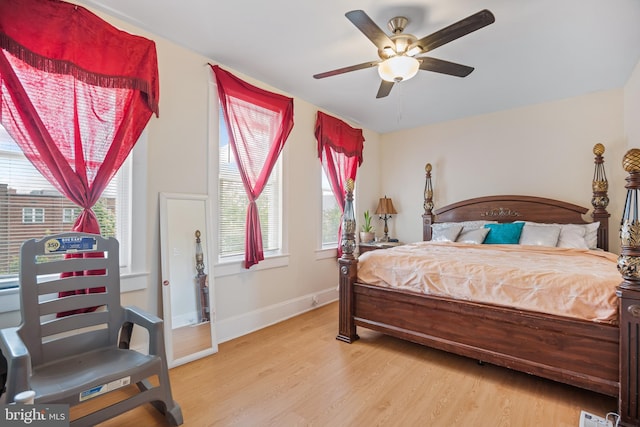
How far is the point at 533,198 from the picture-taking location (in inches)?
153

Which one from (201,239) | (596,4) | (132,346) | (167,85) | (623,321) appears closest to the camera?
(623,321)

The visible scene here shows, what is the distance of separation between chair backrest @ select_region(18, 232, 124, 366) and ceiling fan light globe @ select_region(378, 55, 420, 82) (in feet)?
7.29

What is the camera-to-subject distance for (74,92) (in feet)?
6.77

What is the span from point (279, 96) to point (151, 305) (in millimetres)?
2428

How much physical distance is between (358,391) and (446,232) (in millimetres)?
2569

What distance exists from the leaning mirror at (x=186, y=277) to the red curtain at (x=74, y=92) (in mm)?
510

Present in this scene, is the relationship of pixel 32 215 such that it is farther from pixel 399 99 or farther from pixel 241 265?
pixel 399 99

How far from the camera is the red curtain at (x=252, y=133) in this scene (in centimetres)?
300

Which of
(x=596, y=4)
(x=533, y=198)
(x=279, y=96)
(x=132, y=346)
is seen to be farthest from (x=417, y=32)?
(x=132, y=346)

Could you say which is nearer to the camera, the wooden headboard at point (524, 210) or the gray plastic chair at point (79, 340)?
the gray plastic chair at point (79, 340)

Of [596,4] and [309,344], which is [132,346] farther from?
[596,4]

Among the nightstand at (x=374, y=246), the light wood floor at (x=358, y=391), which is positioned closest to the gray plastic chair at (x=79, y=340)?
the light wood floor at (x=358, y=391)

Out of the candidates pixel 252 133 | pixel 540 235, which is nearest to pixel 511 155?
pixel 540 235

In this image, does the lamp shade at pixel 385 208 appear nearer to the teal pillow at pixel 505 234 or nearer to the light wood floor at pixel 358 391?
the teal pillow at pixel 505 234
